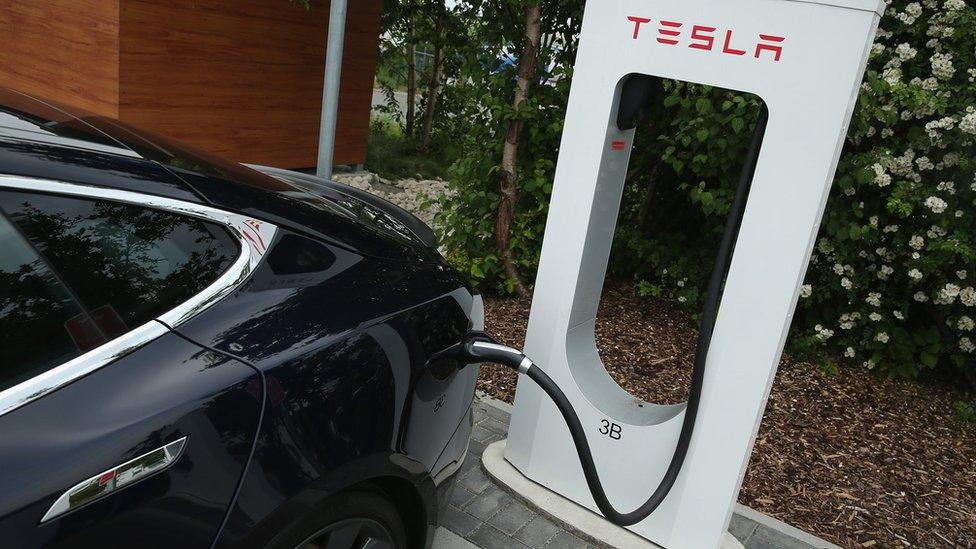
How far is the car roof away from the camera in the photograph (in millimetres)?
1670

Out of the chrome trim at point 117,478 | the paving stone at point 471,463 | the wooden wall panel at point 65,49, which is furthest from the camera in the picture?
the wooden wall panel at point 65,49

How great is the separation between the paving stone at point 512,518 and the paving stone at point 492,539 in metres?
0.04

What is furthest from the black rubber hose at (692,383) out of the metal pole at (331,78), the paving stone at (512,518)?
the metal pole at (331,78)

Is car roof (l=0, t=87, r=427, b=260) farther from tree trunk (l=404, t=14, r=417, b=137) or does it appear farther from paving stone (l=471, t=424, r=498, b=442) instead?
tree trunk (l=404, t=14, r=417, b=137)

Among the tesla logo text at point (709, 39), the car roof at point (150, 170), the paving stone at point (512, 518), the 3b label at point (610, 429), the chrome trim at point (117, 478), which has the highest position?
the tesla logo text at point (709, 39)

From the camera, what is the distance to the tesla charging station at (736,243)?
2.45 metres

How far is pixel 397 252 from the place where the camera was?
7.88 ft

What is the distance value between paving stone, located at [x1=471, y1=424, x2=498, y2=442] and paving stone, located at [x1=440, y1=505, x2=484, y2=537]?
2.04ft

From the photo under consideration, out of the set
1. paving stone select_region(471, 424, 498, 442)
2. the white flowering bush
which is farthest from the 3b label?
the white flowering bush

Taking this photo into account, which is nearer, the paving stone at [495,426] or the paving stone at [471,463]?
the paving stone at [471,463]

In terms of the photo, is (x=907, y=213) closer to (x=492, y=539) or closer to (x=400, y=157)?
(x=492, y=539)

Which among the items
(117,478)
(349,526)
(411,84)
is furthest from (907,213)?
(411,84)

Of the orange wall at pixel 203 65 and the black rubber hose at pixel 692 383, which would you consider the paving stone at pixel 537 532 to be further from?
the orange wall at pixel 203 65

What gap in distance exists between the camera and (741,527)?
130 inches
